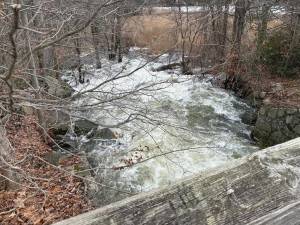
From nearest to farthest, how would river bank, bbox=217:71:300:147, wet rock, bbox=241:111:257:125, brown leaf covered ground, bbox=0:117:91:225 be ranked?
brown leaf covered ground, bbox=0:117:91:225
river bank, bbox=217:71:300:147
wet rock, bbox=241:111:257:125

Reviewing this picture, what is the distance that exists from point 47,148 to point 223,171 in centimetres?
845

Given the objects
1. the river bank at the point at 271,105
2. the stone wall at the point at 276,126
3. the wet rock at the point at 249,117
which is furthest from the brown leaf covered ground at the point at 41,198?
the wet rock at the point at 249,117

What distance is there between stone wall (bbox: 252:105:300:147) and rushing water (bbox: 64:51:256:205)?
396mm

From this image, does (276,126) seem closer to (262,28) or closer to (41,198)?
(262,28)

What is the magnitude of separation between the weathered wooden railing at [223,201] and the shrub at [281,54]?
12.3m

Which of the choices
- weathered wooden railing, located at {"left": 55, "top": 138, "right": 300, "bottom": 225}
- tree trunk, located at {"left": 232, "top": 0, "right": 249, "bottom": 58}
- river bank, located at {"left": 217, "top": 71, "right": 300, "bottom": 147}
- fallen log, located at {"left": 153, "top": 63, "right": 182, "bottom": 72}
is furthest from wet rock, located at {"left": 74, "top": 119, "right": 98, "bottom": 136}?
weathered wooden railing, located at {"left": 55, "top": 138, "right": 300, "bottom": 225}

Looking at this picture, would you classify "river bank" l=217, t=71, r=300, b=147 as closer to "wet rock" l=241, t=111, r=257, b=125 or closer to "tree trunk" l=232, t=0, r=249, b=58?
"wet rock" l=241, t=111, r=257, b=125

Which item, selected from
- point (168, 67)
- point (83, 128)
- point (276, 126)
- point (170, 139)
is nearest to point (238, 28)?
point (168, 67)

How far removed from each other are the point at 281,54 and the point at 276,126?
3.35 m

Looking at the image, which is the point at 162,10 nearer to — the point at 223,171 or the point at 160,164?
the point at 160,164

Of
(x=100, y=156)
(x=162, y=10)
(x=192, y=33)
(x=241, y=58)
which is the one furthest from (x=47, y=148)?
(x=162, y=10)

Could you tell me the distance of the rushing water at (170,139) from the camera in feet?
26.3

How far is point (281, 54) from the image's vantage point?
1272 centimetres

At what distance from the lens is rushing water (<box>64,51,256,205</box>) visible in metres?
8.01
